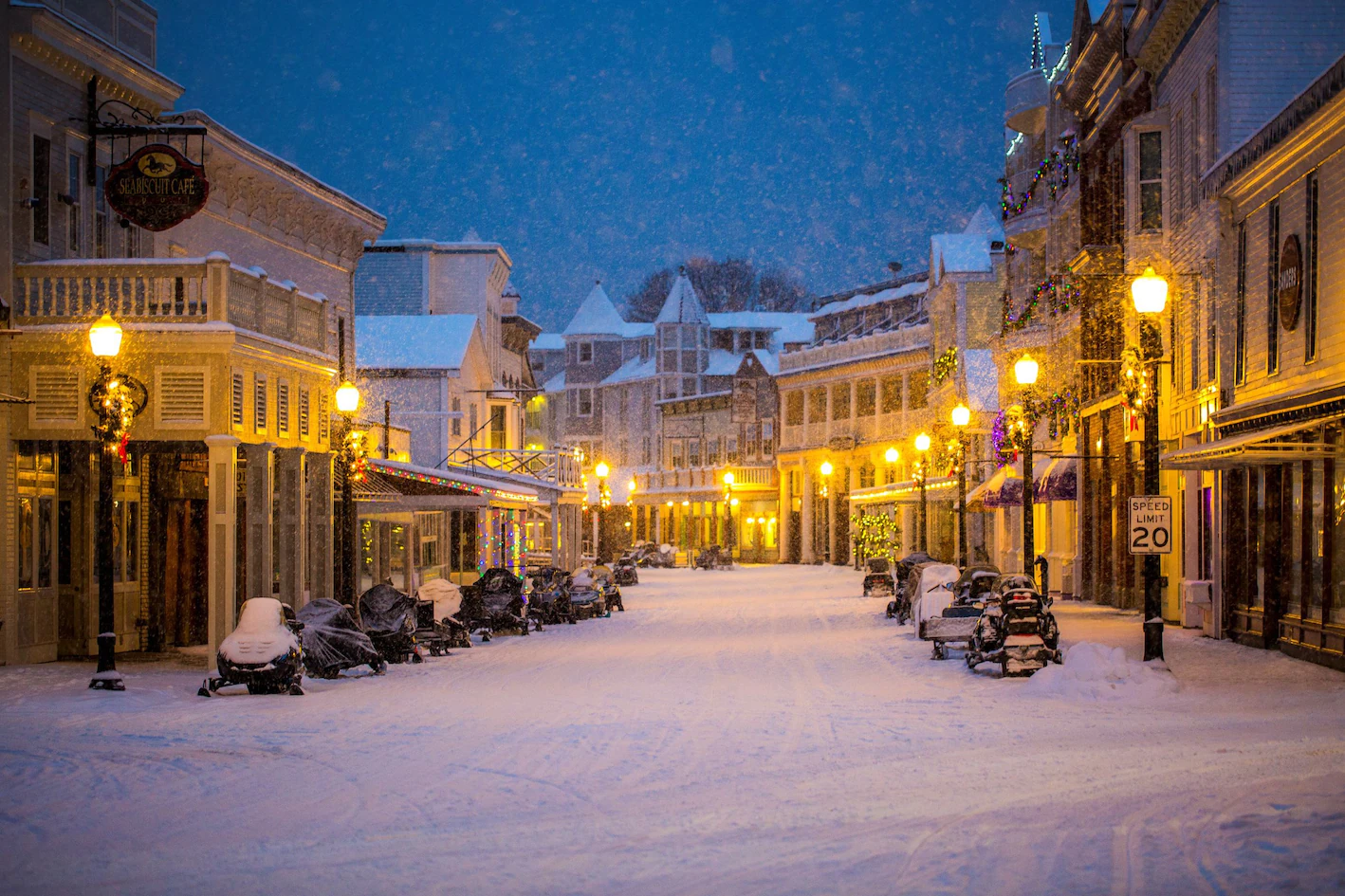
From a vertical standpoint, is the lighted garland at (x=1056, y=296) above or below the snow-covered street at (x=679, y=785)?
above

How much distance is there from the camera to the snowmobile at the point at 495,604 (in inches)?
1037

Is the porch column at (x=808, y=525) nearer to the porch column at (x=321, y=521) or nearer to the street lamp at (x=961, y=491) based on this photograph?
the street lamp at (x=961, y=491)

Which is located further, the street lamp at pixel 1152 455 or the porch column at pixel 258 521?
the porch column at pixel 258 521

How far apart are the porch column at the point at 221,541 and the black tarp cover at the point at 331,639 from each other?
0.95 m

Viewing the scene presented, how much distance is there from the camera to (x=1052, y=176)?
126 ft

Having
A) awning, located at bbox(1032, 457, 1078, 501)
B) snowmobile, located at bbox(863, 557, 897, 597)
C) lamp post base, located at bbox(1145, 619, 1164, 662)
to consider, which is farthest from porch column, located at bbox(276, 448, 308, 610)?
snowmobile, located at bbox(863, 557, 897, 597)

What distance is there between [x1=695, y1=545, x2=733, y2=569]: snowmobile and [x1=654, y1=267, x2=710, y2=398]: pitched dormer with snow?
17.7 meters

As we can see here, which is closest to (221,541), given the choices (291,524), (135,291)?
(291,524)

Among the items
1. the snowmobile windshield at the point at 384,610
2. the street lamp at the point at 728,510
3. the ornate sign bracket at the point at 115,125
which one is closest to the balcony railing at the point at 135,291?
the ornate sign bracket at the point at 115,125

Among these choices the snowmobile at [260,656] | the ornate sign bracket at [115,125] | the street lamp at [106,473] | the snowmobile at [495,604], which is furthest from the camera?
the snowmobile at [495,604]

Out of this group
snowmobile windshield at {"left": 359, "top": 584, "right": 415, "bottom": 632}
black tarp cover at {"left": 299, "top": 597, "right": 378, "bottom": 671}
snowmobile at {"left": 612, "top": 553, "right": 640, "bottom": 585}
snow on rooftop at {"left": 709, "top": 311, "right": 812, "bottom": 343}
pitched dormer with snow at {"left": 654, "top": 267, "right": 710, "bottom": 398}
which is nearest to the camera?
black tarp cover at {"left": 299, "top": 597, "right": 378, "bottom": 671}

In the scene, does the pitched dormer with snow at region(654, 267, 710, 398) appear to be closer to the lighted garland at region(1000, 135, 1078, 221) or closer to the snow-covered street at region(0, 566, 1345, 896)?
the lighted garland at region(1000, 135, 1078, 221)

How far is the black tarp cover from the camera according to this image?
18384 mm

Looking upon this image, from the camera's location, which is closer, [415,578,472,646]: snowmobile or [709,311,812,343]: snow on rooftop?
[415,578,472,646]: snowmobile
